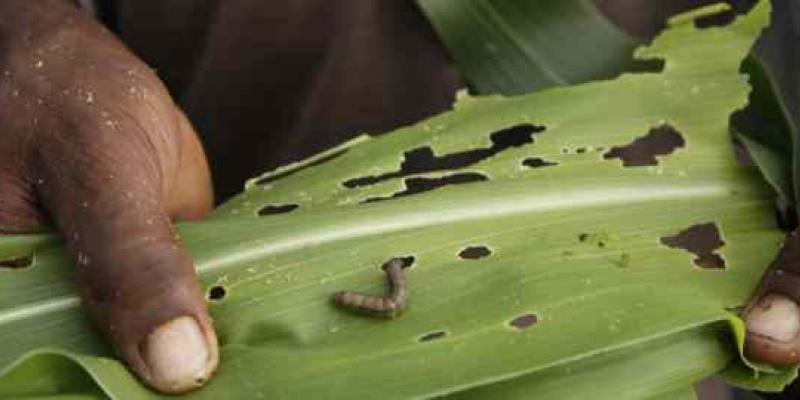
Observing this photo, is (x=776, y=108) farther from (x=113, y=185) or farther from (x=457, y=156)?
(x=113, y=185)

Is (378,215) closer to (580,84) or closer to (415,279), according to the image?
(415,279)

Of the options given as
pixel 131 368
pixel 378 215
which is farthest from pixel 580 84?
pixel 131 368

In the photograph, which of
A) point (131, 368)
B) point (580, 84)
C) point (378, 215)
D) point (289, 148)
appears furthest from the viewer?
point (289, 148)

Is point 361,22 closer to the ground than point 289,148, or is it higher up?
higher up

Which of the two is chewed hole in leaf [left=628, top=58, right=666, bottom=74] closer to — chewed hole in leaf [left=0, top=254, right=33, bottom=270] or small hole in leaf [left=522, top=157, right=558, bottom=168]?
small hole in leaf [left=522, top=157, right=558, bottom=168]

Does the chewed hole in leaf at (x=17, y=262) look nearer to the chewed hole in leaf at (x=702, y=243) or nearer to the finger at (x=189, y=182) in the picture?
the finger at (x=189, y=182)
